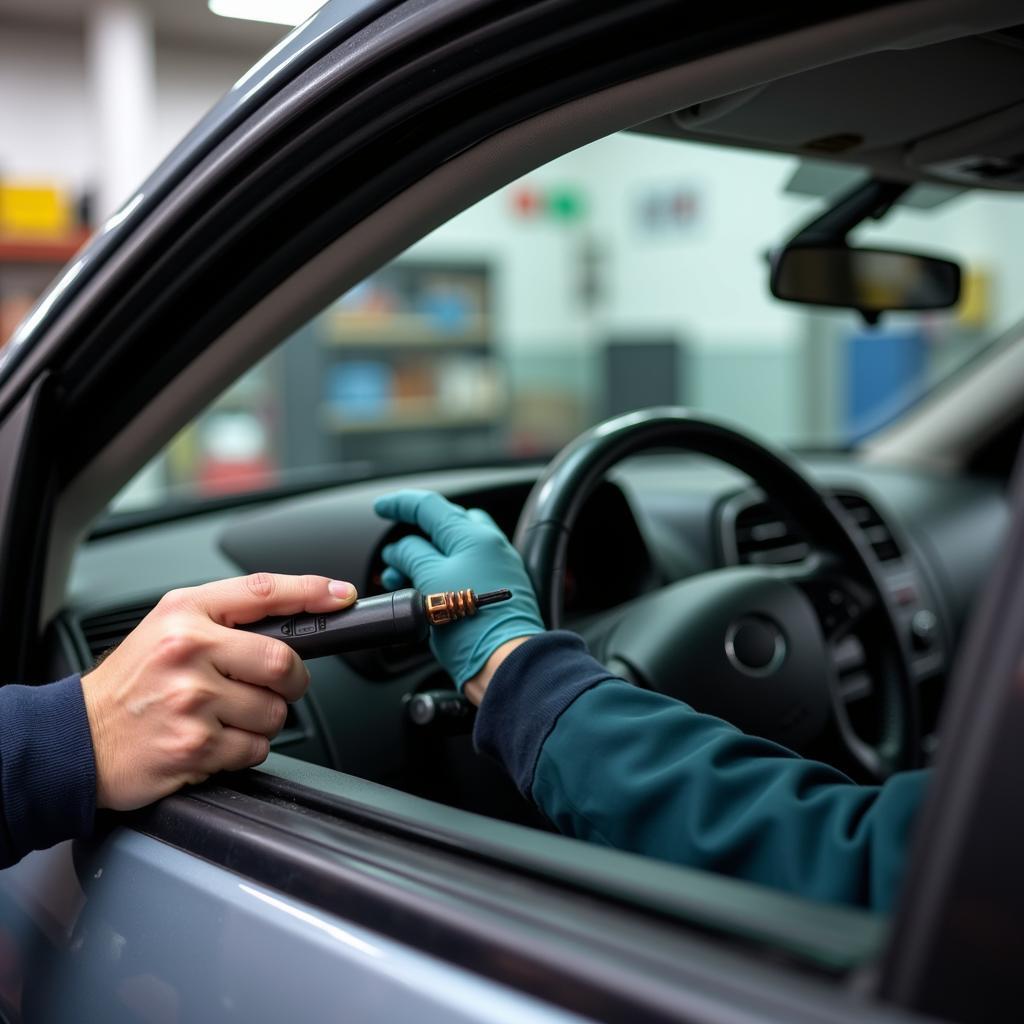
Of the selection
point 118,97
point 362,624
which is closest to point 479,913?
point 362,624

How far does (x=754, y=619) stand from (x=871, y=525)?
2.51 ft

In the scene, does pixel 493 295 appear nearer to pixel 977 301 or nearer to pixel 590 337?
pixel 590 337

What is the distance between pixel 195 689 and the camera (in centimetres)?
71

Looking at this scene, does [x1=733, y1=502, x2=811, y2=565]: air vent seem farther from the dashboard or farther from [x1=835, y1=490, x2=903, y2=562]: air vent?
[x1=835, y1=490, x2=903, y2=562]: air vent

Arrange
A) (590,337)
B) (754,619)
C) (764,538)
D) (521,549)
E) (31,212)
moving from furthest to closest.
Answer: (590,337), (31,212), (764,538), (754,619), (521,549)

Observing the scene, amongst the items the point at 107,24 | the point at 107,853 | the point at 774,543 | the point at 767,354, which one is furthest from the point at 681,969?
the point at 767,354

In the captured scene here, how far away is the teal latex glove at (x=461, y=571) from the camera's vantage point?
0.80m

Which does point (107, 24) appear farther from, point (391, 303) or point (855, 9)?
point (855, 9)

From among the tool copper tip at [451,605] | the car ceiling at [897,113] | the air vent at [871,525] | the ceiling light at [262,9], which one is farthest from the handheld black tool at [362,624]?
the ceiling light at [262,9]

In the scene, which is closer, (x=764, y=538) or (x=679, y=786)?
(x=679, y=786)

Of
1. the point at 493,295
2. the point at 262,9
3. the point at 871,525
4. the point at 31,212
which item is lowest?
the point at 871,525

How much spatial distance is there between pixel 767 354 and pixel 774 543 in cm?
615

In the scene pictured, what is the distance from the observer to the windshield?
671 cm

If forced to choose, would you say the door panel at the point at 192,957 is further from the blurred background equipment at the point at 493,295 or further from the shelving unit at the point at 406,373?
the shelving unit at the point at 406,373
